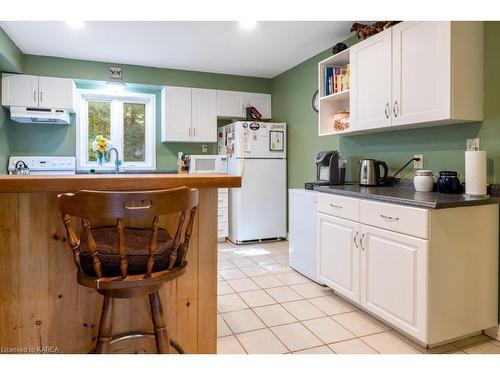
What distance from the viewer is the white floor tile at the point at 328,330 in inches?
84.1

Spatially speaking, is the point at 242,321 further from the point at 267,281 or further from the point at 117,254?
the point at 117,254

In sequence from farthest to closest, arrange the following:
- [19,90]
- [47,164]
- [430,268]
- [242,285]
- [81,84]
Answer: [81,84], [47,164], [19,90], [242,285], [430,268]

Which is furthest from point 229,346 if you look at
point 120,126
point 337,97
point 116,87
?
point 116,87

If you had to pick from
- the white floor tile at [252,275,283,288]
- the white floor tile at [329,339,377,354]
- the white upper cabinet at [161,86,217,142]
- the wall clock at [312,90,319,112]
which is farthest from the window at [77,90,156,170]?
the white floor tile at [329,339,377,354]

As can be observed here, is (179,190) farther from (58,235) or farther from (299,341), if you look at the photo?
(299,341)

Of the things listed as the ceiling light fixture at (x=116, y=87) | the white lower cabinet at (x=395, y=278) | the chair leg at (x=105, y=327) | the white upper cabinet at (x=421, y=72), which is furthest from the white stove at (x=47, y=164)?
the white upper cabinet at (x=421, y=72)

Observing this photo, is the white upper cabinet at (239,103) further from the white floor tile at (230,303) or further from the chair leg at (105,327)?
the chair leg at (105,327)

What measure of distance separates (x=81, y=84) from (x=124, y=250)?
4112mm

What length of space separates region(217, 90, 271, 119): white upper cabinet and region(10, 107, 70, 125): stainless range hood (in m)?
1.99

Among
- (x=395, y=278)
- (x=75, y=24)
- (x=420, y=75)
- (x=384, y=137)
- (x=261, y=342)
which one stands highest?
(x=75, y=24)

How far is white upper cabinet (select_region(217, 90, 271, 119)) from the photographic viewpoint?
4863 millimetres

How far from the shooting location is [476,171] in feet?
6.87

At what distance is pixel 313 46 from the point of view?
3.83 metres
